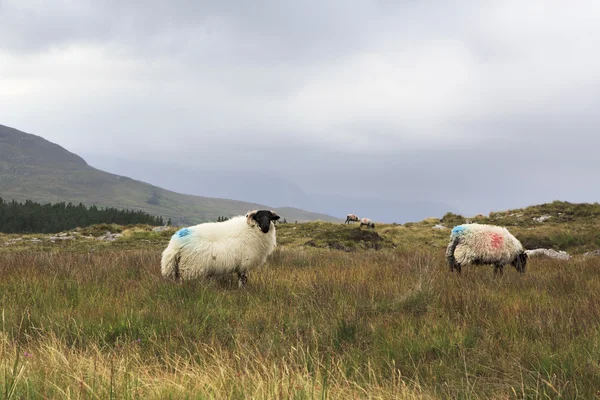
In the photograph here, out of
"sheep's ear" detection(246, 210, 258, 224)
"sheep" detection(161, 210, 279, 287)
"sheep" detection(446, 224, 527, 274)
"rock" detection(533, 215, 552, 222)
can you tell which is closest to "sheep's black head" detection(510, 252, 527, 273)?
"sheep" detection(446, 224, 527, 274)

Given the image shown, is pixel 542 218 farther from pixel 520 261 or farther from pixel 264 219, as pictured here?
pixel 264 219

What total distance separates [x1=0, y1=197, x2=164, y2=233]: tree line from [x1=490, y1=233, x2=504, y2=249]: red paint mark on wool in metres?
59.3

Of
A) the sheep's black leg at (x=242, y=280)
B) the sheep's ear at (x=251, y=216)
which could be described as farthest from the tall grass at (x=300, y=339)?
the sheep's ear at (x=251, y=216)

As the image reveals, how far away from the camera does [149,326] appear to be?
467cm

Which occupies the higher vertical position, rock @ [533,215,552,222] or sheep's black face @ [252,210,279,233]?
rock @ [533,215,552,222]

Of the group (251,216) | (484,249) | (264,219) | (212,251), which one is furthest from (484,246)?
(212,251)

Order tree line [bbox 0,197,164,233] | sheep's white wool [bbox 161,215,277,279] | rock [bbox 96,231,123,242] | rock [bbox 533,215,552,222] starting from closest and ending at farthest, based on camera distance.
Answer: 1. sheep's white wool [bbox 161,215,277,279]
2. rock [bbox 96,231,123,242]
3. rock [bbox 533,215,552,222]
4. tree line [bbox 0,197,164,233]

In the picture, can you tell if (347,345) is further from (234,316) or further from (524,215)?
(524,215)

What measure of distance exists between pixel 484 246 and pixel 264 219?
4.92 meters

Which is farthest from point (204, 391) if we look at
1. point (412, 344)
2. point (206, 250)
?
point (206, 250)

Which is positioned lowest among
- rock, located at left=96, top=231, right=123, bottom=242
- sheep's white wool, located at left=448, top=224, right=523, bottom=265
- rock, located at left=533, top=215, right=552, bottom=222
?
rock, located at left=96, top=231, right=123, bottom=242

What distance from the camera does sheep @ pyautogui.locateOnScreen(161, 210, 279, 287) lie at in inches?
300

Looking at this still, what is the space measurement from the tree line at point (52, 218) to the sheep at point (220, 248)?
58.3 meters

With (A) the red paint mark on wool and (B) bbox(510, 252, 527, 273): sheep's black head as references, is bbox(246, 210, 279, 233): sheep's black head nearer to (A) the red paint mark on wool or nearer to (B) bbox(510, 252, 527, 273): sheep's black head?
(A) the red paint mark on wool
